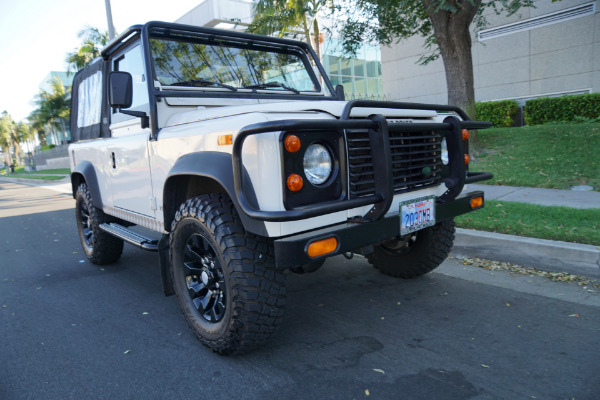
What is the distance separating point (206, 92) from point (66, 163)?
43.2 m

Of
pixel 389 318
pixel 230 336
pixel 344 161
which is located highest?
pixel 344 161

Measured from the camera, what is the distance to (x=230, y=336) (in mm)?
2695

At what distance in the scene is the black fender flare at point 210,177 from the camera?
93.7 inches

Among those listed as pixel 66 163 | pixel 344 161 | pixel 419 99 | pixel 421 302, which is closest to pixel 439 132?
pixel 344 161

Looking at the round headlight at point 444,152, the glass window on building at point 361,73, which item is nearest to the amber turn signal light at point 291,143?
the round headlight at point 444,152

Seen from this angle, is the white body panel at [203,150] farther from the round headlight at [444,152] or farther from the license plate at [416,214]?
the round headlight at [444,152]

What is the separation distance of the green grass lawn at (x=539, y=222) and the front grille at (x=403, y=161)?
2141 mm

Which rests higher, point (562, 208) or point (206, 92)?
point (206, 92)

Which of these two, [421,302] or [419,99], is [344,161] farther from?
[419,99]

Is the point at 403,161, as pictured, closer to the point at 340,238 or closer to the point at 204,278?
the point at 340,238

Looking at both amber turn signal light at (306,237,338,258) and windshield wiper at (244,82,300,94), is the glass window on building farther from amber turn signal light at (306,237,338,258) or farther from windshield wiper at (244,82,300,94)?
amber turn signal light at (306,237,338,258)

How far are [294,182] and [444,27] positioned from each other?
8517 mm

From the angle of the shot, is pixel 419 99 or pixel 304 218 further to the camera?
pixel 419 99

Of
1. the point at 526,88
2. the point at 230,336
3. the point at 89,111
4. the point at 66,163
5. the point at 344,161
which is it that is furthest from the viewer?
the point at 66,163
